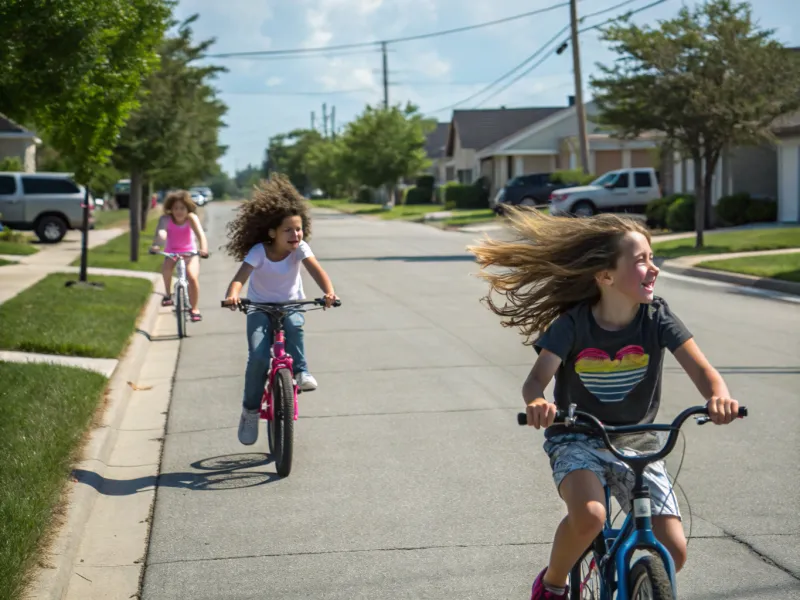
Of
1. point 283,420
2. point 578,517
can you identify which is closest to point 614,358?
point 578,517

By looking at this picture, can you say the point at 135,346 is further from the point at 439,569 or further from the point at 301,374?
the point at 439,569

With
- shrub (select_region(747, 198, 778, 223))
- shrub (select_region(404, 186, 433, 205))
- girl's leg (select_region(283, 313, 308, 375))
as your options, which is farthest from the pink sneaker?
shrub (select_region(404, 186, 433, 205))

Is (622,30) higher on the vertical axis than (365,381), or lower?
higher

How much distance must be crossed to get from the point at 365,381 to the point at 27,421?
362 cm

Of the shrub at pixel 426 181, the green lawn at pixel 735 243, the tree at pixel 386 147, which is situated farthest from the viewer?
the shrub at pixel 426 181

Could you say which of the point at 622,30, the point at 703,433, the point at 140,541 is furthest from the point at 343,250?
the point at 140,541

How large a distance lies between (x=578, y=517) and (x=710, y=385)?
664 millimetres

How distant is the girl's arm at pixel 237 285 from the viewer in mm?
7480

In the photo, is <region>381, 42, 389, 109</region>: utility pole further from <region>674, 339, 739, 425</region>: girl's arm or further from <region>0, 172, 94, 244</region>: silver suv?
<region>674, 339, 739, 425</region>: girl's arm

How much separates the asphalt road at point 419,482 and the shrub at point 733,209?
907 inches

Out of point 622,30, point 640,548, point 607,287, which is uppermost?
point 622,30

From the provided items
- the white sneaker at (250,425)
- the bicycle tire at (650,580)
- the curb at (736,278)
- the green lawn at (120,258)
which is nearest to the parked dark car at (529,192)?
the green lawn at (120,258)

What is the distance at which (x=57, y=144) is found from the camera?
16.9 m

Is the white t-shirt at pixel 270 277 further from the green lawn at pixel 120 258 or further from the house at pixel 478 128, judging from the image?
the house at pixel 478 128
